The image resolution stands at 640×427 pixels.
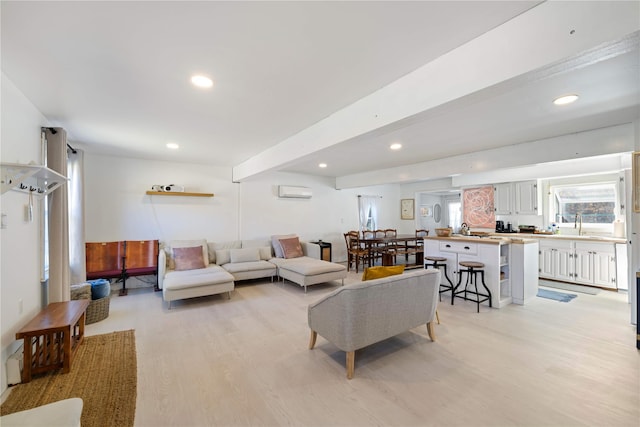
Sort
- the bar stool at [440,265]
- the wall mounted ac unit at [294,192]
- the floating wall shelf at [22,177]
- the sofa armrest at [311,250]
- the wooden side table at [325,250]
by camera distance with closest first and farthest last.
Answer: the floating wall shelf at [22,177] < the bar stool at [440,265] < the sofa armrest at [311,250] < the wooden side table at [325,250] < the wall mounted ac unit at [294,192]

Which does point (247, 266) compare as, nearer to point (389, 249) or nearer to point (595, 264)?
point (389, 249)

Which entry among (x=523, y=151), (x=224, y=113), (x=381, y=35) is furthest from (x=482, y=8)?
(x=523, y=151)

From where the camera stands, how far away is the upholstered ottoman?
14.9ft

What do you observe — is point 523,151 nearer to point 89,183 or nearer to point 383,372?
point 383,372

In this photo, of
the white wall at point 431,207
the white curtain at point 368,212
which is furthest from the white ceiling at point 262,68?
the white wall at point 431,207

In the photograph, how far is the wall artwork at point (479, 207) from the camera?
20.4 ft

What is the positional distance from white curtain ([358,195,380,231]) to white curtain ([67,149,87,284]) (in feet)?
20.4

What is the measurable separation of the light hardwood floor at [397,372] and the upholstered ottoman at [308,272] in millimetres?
983

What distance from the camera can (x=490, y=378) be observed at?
212cm

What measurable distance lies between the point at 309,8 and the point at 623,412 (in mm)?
3155

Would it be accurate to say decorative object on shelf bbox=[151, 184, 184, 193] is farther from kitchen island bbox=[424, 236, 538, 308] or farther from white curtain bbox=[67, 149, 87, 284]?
kitchen island bbox=[424, 236, 538, 308]

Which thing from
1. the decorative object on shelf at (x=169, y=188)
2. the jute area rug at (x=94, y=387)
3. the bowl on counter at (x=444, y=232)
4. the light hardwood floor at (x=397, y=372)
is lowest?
the light hardwood floor at (x=397, y=372)

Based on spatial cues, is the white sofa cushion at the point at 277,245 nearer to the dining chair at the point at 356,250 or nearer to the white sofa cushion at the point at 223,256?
the white sofa cushion at the point at 223,256

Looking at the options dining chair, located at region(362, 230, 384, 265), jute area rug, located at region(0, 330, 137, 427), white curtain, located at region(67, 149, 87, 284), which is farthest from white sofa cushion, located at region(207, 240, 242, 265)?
dining chair, located at region(362, 230, 384, 265)
